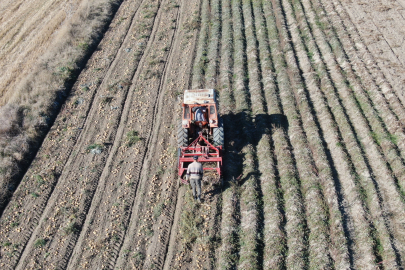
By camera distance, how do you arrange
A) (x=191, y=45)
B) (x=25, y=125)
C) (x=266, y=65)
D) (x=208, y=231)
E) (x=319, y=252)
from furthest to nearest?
(x=191, y=45) → (x=266, y=65) → (x=25, y=125) → (x=208, y=231) → (x=319, y=252)

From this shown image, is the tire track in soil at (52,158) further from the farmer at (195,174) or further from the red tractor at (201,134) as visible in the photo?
the farmer at (195,174)

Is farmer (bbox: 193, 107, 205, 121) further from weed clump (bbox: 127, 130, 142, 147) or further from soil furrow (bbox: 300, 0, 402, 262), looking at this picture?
soil furrow (bbox: 300, 0, 402, 262)

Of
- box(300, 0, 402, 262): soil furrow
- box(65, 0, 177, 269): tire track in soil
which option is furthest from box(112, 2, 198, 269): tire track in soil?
box(300, 0, 402, 262): soil furrow

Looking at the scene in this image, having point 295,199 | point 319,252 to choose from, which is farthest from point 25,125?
point 319,252

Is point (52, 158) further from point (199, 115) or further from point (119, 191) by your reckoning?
point (199, 115)

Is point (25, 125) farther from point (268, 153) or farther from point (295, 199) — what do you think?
point (295, 199)

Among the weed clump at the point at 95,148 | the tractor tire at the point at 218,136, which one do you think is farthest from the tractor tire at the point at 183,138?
the weed clump at the point at 95,148

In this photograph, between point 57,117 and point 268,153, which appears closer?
point 268,153
